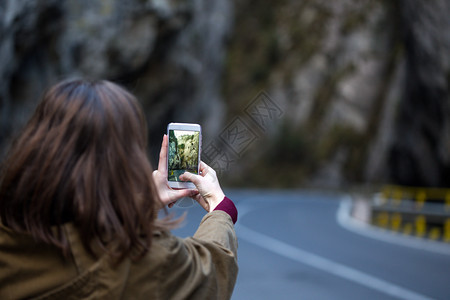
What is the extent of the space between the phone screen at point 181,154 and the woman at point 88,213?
46cm

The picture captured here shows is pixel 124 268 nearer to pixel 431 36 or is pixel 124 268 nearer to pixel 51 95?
pixel 51 95

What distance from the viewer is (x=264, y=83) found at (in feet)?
165

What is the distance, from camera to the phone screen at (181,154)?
2104mm

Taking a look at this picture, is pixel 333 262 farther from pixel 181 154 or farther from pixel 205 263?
pixel 205 263

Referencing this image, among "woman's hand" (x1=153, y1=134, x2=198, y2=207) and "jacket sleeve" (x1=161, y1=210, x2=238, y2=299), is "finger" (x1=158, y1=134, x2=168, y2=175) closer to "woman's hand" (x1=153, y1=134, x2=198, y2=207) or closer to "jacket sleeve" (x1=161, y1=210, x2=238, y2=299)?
Result: "woman's hand" (x1=153, y1=134, x2=198, y2=207)

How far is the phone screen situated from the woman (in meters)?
0.46

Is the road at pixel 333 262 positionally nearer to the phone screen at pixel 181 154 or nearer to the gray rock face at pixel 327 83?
the phone screen at pixel 181 154

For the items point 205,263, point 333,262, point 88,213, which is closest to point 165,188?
point 205,263

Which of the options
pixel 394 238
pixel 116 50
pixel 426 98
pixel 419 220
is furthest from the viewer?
pixel 426 98

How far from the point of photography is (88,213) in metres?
1.47

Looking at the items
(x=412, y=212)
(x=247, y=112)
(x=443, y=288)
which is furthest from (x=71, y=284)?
(x=412, y=212)

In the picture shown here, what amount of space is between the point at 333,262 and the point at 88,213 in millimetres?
9900

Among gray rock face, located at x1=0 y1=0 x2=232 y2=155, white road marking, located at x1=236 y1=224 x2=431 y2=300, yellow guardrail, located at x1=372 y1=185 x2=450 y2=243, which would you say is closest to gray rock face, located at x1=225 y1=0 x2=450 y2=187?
yellow guardrail, located at x1=372 y1=185 x2=450 y2=243

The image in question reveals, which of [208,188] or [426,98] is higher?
[208,188]
